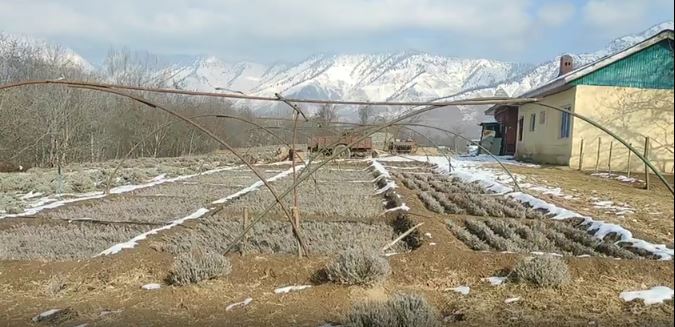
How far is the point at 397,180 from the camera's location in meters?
16.6

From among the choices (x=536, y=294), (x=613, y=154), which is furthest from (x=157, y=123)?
(x=536, y=294)

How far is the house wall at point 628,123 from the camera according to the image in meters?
1.58

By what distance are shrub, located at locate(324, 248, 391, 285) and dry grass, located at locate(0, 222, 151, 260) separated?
3.48 meters

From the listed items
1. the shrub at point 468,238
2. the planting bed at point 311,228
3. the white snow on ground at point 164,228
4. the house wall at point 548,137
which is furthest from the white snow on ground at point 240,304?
the house wall at point 548,137

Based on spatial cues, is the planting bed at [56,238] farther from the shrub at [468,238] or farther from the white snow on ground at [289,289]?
the shrub at [468,238]

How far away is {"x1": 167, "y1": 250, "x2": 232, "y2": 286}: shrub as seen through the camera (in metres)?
5.45

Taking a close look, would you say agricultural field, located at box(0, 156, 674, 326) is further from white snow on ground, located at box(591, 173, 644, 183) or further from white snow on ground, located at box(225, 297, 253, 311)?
white snow on ground, located at box(591, 173, 644, 183)

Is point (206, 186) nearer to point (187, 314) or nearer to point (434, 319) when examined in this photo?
point (187, 314)

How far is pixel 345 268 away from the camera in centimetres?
538

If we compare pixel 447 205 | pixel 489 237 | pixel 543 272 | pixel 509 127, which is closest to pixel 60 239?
pixel 489 237

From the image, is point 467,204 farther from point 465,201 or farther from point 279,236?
point 279,236

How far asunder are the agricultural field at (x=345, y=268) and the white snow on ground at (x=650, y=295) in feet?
0.07

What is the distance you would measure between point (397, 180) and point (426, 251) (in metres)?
10.4

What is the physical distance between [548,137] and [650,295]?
17133 millimetres
